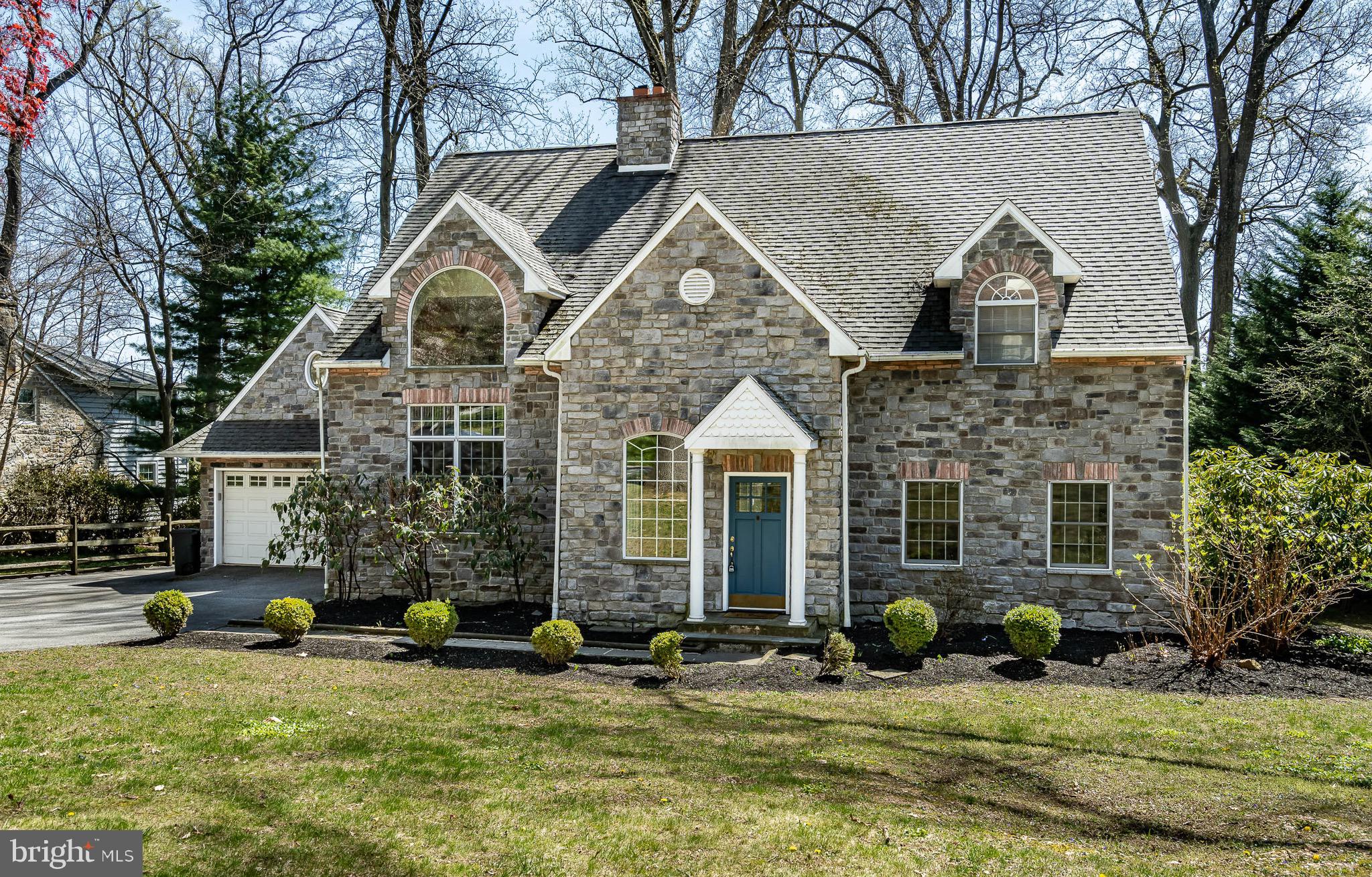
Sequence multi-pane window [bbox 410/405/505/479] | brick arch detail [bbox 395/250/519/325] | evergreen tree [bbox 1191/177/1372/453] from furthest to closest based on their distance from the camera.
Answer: evergreen tree [bbox 1191/177/1372/453] < multi-pane window [bbox 410/405/505/479] < brick arch detail [bbox 395/250/519/325]

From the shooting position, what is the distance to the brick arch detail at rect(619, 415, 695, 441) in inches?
526

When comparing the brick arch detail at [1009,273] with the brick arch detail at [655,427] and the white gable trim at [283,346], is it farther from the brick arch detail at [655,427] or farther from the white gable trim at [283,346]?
the white gable trim at [283,346]

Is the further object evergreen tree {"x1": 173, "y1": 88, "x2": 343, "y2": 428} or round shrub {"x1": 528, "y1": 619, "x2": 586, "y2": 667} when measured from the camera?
evergreen tree {"x1": 173, "y1": 88, "x2": 343, "y2": 428}

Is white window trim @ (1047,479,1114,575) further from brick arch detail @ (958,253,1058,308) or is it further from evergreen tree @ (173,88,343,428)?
evergreen tree @ (173,88,343,428)

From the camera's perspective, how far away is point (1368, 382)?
15.9m

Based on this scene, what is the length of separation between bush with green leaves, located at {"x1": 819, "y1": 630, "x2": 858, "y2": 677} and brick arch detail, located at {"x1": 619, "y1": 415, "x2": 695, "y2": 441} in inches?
156

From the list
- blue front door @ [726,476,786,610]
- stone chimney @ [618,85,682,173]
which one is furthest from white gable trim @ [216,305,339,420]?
blue front door @ [726,476,786,610]

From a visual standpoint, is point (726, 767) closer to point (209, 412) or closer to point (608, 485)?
point (608, 485)

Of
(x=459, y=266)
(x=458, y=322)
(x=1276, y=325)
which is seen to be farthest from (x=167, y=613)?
(x=1276, y=325)

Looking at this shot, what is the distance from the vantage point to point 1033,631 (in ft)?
36.8

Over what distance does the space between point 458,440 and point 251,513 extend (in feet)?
27.8

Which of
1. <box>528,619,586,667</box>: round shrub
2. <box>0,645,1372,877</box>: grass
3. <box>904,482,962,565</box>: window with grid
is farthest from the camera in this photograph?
<box>904,482,962,565</box>: window with grid

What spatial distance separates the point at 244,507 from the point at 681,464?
12669mm

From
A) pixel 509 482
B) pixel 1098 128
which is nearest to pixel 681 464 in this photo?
pixel 509 482
